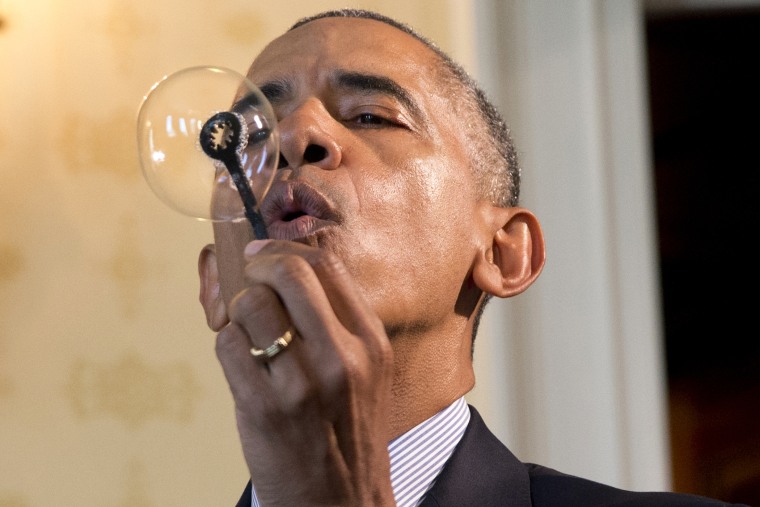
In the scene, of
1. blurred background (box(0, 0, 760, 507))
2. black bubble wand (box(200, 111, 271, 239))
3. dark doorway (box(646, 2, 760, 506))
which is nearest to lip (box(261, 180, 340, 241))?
black bubble wand (box(200, 111, 271, 239))

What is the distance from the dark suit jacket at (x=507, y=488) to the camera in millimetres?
1114

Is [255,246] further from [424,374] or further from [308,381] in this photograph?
[424,374]

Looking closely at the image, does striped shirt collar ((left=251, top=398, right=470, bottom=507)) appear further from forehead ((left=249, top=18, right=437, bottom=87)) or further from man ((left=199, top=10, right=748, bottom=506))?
forehead ((left=249, top=18, right=437, bottom=87))

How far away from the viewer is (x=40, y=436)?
6.19 feet

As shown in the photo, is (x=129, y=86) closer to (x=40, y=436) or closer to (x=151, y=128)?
(x=40, y=436)

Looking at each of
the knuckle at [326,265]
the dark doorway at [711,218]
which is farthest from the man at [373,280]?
the dark doorway at [711,218]

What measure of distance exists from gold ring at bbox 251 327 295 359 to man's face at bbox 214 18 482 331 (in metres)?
0.28

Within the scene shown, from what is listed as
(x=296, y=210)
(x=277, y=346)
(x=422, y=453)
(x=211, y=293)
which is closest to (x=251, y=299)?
(x=277, y=346)

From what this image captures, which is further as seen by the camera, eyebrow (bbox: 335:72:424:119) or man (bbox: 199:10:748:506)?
eyebrow (bbox: 335:72:424:119)

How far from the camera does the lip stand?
43.4 inches

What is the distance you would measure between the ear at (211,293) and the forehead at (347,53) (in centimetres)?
29

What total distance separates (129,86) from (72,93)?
0.36 feet

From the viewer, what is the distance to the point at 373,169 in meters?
1.19

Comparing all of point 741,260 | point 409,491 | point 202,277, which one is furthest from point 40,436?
point 741,260
